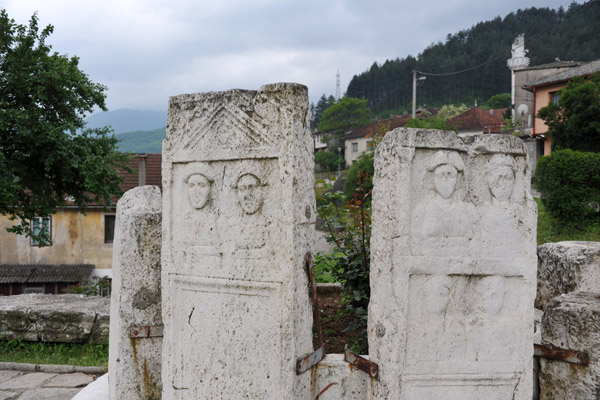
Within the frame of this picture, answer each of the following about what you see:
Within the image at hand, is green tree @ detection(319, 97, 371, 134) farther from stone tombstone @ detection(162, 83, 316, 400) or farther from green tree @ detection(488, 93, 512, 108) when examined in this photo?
stone tombstone @ detection(162, 83, 316, 400)

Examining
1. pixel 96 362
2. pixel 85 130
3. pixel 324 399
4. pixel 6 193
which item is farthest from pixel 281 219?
pixel 85 130

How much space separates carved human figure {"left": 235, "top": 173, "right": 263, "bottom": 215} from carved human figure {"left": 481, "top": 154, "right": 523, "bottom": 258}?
1.31m

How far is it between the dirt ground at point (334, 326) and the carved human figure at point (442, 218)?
1337mm

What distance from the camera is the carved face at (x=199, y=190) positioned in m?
2.84

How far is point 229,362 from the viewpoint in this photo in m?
2.79

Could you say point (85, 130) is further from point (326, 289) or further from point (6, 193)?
A: point (326, 289)

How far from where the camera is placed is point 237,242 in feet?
9.06

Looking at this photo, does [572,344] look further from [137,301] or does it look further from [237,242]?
[137,301]

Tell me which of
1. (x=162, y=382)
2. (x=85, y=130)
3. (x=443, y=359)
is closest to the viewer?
(x=443, y=359)

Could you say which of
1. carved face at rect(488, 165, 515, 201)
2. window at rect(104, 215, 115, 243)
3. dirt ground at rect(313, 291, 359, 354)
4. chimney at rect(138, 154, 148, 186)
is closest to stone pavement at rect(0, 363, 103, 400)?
dirt ground at rect(313, 291, 359, 354)

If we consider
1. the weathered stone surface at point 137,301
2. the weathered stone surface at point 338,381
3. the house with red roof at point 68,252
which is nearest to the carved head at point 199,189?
the weathered stone surface at point 137,301

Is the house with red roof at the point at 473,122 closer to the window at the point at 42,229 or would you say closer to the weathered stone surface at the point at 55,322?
the window at the point at 42,229

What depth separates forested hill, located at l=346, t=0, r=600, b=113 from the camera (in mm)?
51500

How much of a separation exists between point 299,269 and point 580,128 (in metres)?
14.7
